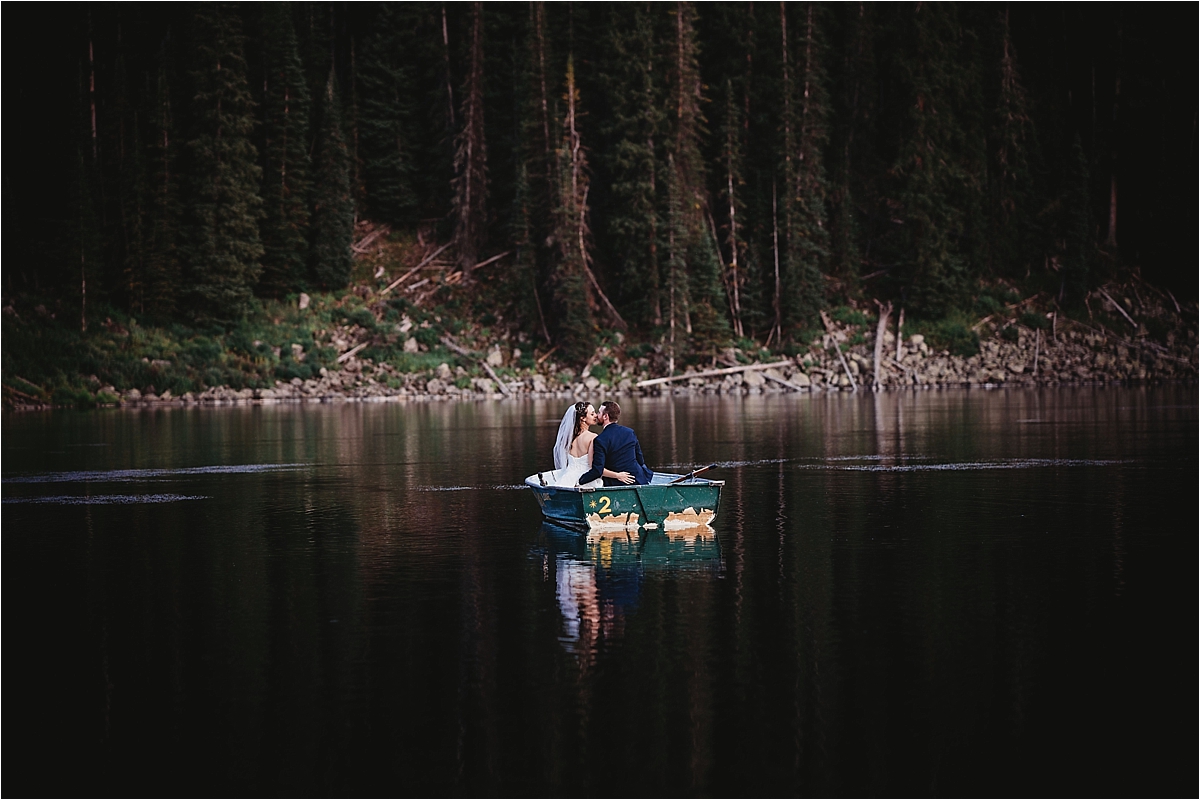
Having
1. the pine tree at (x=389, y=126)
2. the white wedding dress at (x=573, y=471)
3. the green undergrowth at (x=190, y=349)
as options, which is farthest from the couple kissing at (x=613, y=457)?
the pine tree at (x=389, y=126)

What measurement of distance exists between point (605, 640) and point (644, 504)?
21.2 ft

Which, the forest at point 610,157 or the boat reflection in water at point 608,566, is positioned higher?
the forest at point 610,157

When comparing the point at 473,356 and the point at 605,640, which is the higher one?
the point at 473,356

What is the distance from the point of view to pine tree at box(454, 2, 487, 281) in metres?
74.6

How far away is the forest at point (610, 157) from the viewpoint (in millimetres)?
67375

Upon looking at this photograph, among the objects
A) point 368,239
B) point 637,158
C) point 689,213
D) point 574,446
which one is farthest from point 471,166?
point 574,446

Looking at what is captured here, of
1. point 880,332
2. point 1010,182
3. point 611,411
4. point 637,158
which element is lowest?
point 611,411

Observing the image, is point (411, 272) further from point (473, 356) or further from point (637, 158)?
point (637, 158)

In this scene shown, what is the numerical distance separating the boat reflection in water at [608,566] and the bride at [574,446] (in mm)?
1026

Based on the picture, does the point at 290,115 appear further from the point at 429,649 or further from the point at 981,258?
the point at 429,649

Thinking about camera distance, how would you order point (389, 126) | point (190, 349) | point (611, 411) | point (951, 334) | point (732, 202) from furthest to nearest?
point (389, 126), point (732, 202), point (951, 334), point (190, 349), point (611, 411)

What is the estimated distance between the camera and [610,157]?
227 feet

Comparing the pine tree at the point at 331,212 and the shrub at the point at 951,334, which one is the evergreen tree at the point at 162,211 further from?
the shrub at the point at 951,334

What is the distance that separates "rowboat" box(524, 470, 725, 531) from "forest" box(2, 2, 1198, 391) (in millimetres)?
49203
